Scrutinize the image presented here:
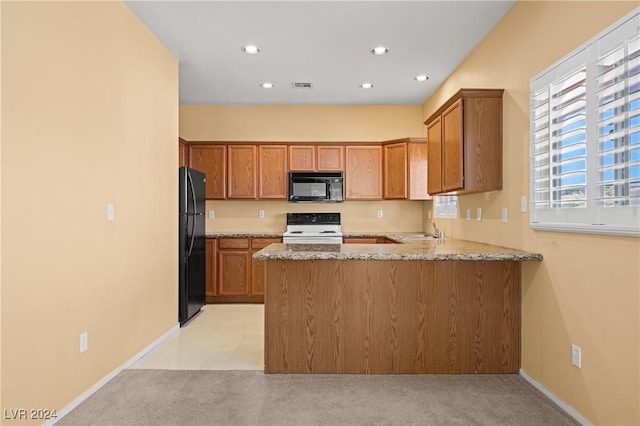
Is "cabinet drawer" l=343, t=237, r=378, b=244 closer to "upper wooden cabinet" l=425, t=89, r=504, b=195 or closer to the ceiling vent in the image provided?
the ceiling vent

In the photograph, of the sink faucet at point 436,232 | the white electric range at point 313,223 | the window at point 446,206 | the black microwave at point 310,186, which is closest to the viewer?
the window at point 446,206

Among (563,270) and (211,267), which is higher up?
(563,270)

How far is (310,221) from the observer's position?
234 inches

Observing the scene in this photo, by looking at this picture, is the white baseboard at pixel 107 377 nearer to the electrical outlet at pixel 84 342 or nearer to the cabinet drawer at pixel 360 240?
the electrical outlet at pixel 84 342

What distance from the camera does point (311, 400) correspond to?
100 inches

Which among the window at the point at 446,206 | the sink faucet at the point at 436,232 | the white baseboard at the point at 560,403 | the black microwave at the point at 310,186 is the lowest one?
the white baseboard at the point at 560,403

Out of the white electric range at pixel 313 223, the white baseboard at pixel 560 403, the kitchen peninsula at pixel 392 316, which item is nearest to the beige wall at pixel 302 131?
the white electric range at pixel 313 223

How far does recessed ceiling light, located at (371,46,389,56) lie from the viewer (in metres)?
3.89

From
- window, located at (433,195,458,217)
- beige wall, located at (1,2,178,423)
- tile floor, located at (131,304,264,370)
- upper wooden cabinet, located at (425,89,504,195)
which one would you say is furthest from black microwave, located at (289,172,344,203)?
upper wooden cabinet, located at (425,89,504,195)

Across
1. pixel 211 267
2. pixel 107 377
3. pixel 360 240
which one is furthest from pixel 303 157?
pixel 107 377

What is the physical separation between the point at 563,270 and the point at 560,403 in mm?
804

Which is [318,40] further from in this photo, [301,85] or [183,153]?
[183,153]

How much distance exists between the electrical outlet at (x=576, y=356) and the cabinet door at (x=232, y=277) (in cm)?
389

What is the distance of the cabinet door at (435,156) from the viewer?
3.80 meters
